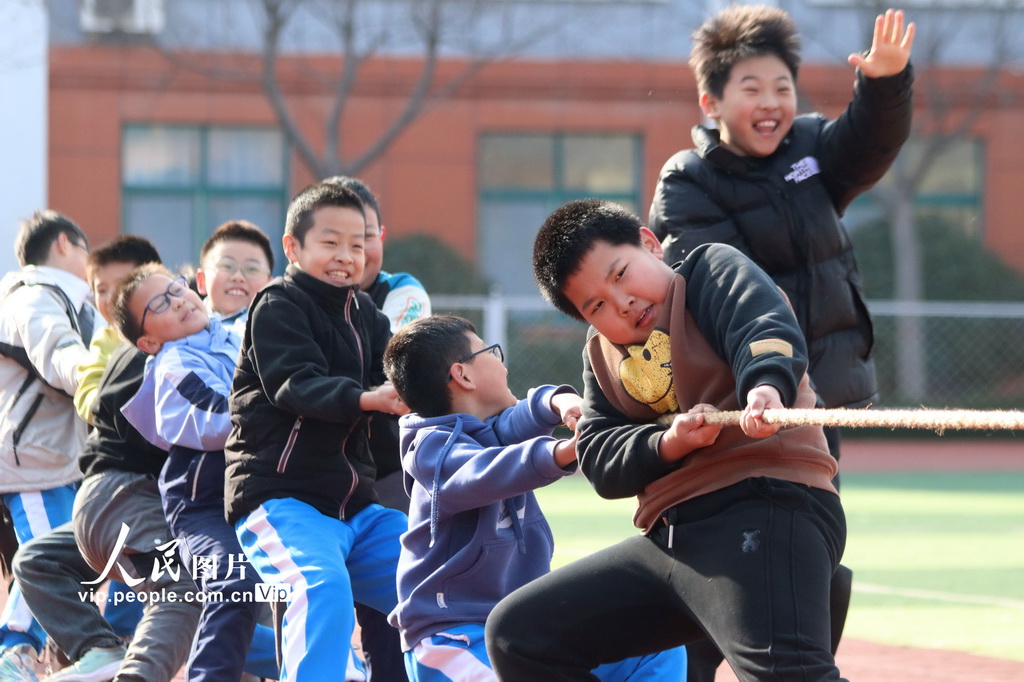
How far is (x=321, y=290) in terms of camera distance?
13.6 ft

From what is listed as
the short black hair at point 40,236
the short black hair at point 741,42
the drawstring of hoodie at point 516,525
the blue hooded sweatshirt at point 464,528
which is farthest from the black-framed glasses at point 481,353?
the short black hair at point 40,236

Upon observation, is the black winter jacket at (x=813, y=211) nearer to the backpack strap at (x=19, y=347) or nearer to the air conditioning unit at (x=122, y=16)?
the backpack strap at (x=19, y=347)

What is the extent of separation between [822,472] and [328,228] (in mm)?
1886

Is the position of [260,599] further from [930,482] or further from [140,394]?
[930,482]

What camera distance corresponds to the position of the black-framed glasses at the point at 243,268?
5.27m

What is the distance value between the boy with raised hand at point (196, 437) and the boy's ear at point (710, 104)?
1.77 meters

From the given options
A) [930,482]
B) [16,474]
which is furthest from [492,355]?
[930,482]

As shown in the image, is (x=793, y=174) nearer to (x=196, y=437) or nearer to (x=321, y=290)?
(x=321, y=290)

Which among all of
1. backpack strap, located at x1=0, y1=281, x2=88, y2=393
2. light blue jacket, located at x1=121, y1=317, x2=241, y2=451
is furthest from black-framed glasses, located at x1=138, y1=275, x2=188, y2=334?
backpack strap, located at x1=0, y1=281, x2=88, y2=393

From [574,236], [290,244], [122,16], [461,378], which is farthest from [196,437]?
[122,16]

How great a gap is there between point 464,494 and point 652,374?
632mm

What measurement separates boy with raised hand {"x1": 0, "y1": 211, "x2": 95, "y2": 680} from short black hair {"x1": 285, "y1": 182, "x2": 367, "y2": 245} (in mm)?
1245

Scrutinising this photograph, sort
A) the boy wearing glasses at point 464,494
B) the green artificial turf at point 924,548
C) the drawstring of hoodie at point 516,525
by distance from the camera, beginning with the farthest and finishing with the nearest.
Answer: the green artificial turf at point 924,548 < the drawstring of hoodie at point 516,525 < the boy wearing glasses at point 464,494

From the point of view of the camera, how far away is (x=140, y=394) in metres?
4.45
